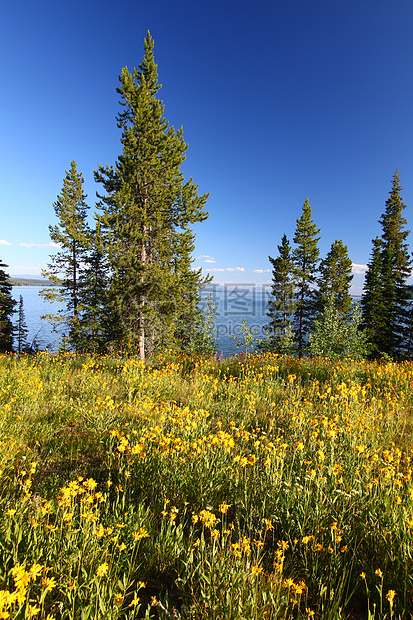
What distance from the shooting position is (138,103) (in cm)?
1305

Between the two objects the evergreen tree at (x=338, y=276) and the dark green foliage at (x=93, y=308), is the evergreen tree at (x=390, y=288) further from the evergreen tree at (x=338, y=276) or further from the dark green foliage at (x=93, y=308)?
the dark green foliage at (x=93, y=308)

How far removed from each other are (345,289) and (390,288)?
3.61m

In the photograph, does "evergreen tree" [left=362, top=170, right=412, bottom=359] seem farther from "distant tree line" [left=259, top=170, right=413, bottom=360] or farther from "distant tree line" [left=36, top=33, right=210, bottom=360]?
"distant tree line" [left=36, top=33, right=210, bottom=360]

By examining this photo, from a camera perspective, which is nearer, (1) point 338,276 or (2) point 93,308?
(2) point 93,308

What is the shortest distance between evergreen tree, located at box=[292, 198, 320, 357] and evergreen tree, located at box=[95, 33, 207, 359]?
13.9 meters

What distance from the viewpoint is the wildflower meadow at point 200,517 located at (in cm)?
143

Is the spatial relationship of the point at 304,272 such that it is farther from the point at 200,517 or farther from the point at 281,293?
the point at 200,517

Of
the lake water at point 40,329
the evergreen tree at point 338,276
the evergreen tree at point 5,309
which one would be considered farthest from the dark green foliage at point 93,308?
the evergreen tree at point 338,276

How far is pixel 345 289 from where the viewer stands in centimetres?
2628

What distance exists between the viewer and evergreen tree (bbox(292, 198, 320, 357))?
25.1 m

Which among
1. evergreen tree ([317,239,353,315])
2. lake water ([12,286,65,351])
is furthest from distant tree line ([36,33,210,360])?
evergreen tree ([317,239,353,315])

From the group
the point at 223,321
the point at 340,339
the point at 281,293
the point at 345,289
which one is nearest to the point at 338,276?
the point at 345,289

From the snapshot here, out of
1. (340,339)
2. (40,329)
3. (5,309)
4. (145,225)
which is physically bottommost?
(40,329)

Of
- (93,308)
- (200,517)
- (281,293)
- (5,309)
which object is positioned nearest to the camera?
(200,517)
